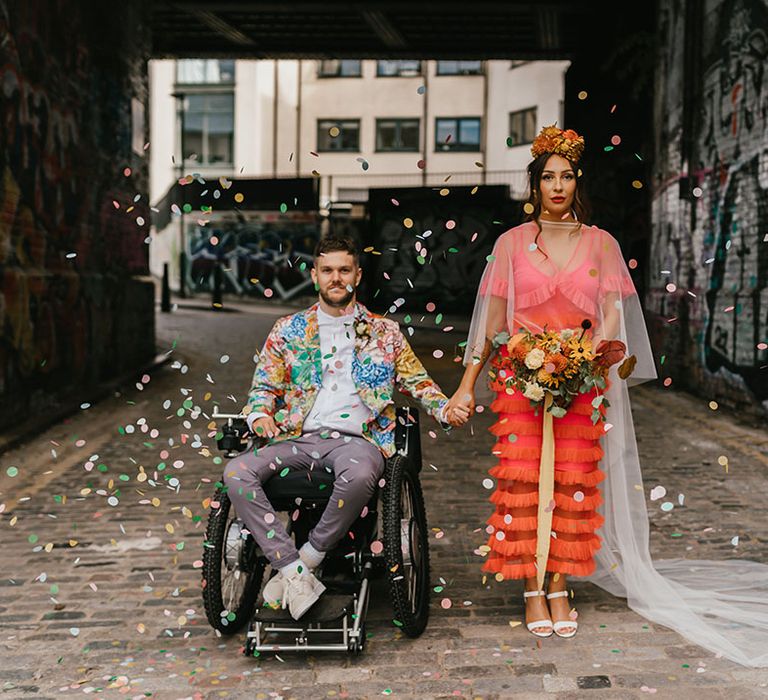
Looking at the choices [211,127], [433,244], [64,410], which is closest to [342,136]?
[211,127]

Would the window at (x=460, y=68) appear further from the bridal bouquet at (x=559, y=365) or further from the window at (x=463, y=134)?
the bridal bouquet at (x=559, y=365)

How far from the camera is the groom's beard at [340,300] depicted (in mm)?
4598

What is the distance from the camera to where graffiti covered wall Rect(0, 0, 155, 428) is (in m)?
9.25

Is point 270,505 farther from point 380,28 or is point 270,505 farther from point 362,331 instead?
point 380,28

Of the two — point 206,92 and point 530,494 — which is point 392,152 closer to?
point 206,92

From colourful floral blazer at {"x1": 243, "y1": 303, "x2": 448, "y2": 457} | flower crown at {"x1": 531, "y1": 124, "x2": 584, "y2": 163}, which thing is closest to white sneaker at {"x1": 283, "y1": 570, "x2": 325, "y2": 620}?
colourful floral blazer at {"x1": 243, "y1": 303, "x2": 448, "y2": 457}

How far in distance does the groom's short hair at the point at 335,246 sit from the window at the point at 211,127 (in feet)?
134

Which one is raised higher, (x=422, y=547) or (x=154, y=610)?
(x=422, y=547)

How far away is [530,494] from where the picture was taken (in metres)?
4.59

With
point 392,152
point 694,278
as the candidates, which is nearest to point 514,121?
point 392,152

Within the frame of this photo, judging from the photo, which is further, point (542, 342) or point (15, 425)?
point (15, 425)

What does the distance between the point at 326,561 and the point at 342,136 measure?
40.6m

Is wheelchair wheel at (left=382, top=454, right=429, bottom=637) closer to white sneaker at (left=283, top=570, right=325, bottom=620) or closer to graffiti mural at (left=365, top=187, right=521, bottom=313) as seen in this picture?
white sneaker at (left=283, top=570, right=325, bottom=620)

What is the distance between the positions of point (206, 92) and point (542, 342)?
4203 cm
